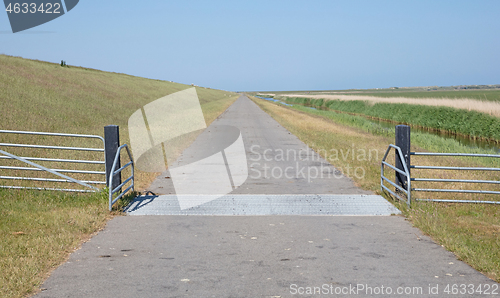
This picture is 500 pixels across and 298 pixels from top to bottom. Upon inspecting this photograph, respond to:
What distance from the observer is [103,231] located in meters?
6.65

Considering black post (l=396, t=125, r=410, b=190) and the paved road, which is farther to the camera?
black post (l=396, t=125, r=410, b=190)

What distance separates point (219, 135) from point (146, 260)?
17.2 m

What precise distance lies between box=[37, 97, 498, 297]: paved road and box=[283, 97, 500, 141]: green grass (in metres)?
24.8

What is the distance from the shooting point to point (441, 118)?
116 feet

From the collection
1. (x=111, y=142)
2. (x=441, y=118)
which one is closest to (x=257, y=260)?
(x=111, y=142)

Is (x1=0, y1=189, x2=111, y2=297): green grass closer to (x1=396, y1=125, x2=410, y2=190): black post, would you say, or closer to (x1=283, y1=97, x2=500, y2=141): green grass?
(x1=396, y1=125, x2=410, y2=190): black post

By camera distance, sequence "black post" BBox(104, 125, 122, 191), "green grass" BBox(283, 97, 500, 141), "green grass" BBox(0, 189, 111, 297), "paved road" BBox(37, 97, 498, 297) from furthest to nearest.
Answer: "green grass" BBox(283, 97, 500, 141) → "black post" BBox(104, 125, 122, 191) → "green grass" BBox(0, 189, 111, 297) → "paved road" BBox(37, 97, 498, 297)

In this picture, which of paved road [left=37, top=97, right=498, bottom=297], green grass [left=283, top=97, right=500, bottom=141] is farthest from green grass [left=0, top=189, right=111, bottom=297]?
green grass [left=283, top=97, right=500, bottom=141]

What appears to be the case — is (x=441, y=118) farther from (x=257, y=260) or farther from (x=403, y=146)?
(x=257, y=260)

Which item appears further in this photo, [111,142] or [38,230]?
[111,142]

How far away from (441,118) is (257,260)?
112 ft

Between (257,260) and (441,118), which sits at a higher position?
(441,118)

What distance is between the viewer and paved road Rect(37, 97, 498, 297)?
4.55 m

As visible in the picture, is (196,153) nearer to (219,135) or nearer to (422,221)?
(219,135)
